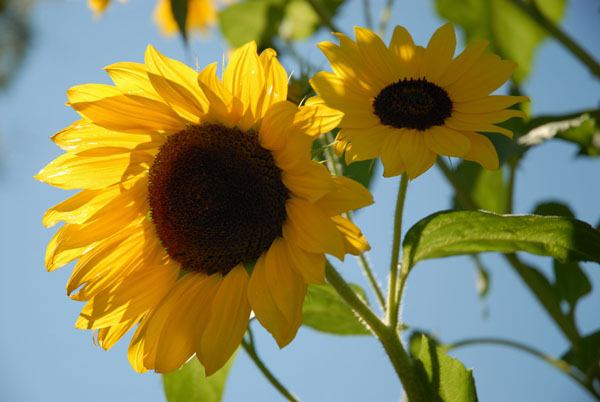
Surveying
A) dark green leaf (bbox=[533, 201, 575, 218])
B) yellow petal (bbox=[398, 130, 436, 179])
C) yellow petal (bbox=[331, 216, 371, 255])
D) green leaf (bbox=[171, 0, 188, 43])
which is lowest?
dark green leaf (bbox=[533, 201, 575, 218])

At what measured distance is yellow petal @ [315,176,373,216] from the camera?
1.55 ft

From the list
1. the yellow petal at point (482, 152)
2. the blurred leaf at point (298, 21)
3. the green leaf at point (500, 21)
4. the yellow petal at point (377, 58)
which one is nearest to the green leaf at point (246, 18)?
the blurred leaf at point (298, 21)

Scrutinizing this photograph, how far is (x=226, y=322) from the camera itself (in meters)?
0.56

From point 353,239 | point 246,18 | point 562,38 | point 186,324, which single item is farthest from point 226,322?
point 246,18

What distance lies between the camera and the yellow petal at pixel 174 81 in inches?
21.7

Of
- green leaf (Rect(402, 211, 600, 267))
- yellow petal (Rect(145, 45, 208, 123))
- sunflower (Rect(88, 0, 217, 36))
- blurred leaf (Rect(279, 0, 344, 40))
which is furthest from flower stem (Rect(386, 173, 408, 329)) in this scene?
sunflower (Rect(88, 0, 217, 36))

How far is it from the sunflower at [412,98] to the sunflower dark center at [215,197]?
0.29ft

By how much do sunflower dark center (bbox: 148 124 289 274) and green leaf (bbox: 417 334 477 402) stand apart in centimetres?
20

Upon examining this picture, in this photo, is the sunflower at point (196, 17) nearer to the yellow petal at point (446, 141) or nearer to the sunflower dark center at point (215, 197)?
the sunflower dark center at point (215, 197)

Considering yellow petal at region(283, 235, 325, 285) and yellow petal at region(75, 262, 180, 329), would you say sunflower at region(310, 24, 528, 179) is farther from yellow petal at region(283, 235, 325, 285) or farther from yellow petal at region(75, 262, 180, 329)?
yellow petal at region(75, 262, 180, 329)

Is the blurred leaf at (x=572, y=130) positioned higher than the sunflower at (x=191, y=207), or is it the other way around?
the sunflower at (x=191, y=207)

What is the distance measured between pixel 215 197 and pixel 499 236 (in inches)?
11.8

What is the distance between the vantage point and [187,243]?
637mm

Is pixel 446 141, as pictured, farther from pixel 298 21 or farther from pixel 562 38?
pixel 298 21
